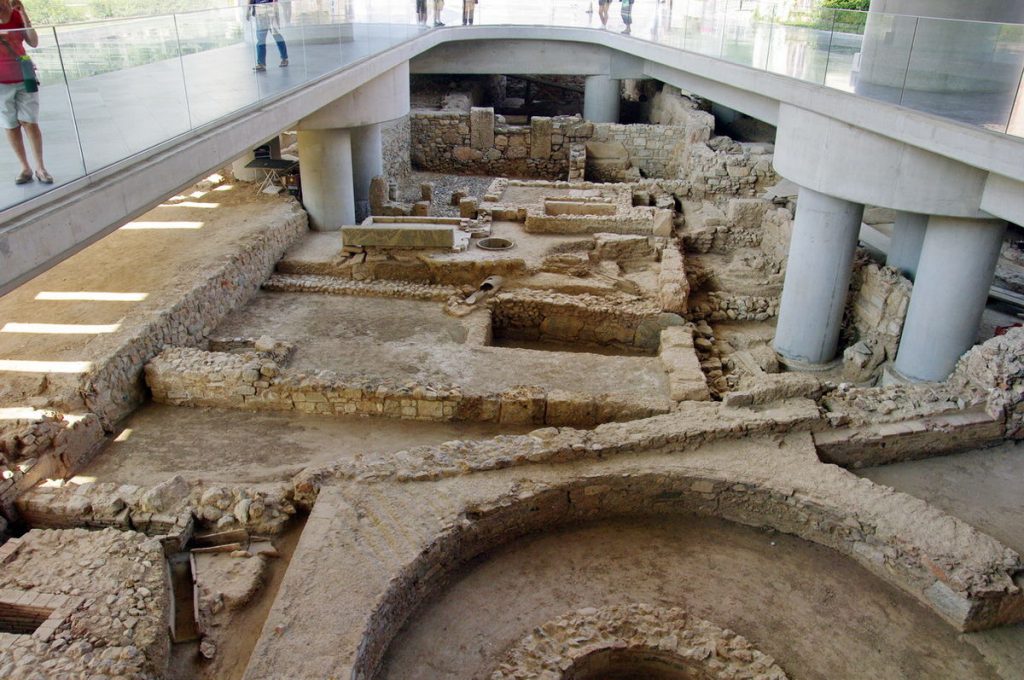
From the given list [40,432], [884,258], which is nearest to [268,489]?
[40,432]

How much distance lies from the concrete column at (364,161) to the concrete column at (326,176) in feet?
4.91

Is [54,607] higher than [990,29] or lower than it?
lower

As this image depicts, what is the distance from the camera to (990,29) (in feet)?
21.1

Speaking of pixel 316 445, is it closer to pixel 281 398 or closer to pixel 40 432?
pixel 281 398

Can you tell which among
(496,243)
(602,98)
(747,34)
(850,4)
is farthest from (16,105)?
(602,98)

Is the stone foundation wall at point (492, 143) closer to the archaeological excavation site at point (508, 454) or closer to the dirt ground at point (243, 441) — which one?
the archaeological excavation site at point (508, 454)

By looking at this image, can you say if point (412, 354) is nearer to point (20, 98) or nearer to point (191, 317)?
point (191, 317)

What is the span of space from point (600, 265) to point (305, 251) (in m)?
4.29

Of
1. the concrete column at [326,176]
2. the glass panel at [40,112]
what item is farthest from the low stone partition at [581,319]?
the glass panel at [40,112]

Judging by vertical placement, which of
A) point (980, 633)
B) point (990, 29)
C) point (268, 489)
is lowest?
point (980, 633)

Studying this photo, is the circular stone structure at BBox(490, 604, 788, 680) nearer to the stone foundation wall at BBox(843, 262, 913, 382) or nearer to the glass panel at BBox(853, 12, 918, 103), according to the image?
the stone foundation wall at BBox(843, 262, 913, 382)

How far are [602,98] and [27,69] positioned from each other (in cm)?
1714

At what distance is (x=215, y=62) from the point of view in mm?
7457

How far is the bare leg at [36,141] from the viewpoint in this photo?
4.57 meters
